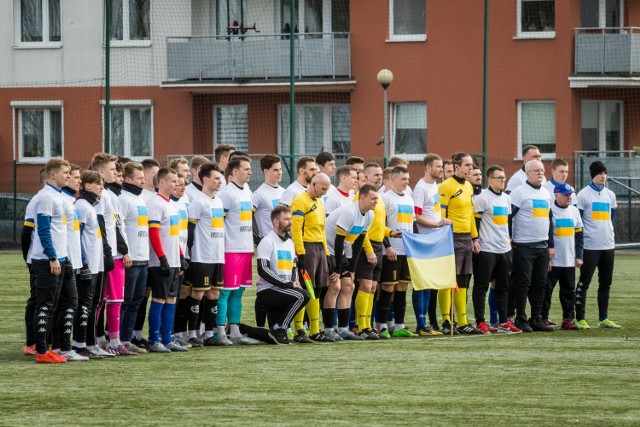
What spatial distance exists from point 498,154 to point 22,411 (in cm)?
2595

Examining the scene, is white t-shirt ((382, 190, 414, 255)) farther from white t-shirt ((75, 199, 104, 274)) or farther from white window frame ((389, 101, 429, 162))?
white window frame ((389, 101, 429, 162))

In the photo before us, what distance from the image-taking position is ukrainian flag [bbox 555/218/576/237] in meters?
16.0

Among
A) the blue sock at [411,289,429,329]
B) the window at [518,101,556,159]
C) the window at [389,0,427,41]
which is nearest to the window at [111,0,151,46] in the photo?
the window at [389,0,427,41]

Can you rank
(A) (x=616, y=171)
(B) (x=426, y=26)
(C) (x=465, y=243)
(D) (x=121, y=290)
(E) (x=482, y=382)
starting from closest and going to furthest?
1. (E) (x=482, y=382)
2. (D) (x=121, y=290)
3. (C) (x=465, y=243)
4. (A) (x=616, y=171)
5. (B) (x=426, y=26)

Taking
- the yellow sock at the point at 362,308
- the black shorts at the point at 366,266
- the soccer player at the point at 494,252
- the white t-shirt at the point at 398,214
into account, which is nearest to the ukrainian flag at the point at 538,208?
the soccer player at the point at 494,252

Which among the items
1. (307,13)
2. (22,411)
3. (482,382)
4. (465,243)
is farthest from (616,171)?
(22,411)

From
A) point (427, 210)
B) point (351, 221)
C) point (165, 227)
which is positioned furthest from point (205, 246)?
point (427, 210)

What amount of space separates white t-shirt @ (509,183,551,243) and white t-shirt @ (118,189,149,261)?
4.82m

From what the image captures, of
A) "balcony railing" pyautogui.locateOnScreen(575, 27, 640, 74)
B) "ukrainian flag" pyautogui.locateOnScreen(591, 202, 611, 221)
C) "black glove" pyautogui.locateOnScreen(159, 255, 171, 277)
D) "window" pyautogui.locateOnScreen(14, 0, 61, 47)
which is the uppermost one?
"window" pyautogui.locateOnScreen(14, 0, 61, 47)

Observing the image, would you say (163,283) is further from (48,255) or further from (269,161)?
(269,161)

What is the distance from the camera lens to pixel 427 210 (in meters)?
15.6

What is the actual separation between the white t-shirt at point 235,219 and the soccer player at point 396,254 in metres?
1.82

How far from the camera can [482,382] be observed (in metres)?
10.7

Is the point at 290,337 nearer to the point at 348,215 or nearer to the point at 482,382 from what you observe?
the point at 348,215
